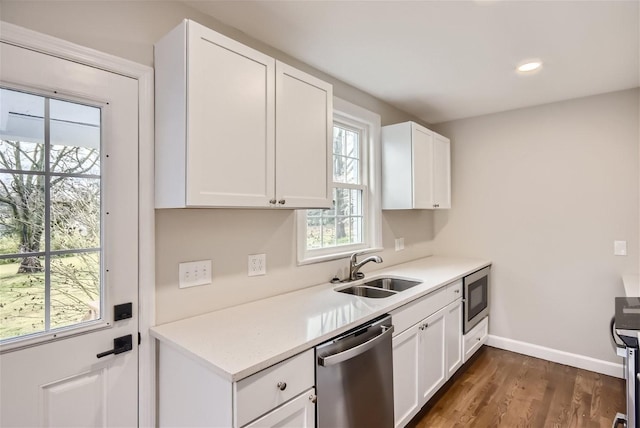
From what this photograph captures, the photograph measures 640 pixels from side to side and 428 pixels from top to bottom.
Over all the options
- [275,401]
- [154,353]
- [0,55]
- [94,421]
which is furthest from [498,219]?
[0,55]

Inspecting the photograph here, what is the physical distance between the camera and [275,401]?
3.99 feet

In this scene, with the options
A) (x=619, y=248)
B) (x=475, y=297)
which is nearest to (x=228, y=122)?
(x=475, y=297)

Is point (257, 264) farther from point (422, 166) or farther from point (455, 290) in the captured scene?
point (422, 166)

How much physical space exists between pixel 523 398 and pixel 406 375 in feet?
3.83

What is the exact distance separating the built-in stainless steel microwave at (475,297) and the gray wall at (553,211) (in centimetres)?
23

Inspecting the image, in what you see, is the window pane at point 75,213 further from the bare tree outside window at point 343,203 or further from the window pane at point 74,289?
the bare tree outside window at point 343,203

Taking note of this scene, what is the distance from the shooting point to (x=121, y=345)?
1394 millimetres

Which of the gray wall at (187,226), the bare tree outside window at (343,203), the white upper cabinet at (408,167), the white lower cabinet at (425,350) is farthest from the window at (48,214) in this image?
the white upper cabinet at (408,167)

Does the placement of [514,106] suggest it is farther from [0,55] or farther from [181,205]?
[0,55]

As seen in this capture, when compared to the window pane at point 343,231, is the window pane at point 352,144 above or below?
above

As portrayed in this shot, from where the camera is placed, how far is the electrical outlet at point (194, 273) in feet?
5.24

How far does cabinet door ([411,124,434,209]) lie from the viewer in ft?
9.27

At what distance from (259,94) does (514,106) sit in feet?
8.78

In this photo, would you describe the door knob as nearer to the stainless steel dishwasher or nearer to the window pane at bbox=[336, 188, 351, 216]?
the stainless steel dishwasher
